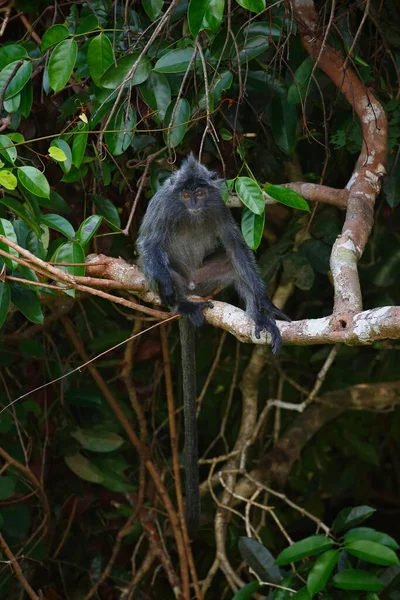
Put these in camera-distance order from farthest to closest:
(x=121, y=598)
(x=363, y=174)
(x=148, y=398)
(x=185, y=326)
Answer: (x=148, y=398), (x=121, y=598), (x=185, y=326), (x=363, y=174)

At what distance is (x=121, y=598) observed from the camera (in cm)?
471

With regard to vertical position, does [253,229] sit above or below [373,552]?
above

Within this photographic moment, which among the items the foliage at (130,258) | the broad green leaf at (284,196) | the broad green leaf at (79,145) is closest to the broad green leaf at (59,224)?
the foliage at (130,258)

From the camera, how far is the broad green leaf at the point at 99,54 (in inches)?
127

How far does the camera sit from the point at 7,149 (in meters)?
2.98

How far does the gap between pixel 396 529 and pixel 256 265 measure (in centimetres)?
262

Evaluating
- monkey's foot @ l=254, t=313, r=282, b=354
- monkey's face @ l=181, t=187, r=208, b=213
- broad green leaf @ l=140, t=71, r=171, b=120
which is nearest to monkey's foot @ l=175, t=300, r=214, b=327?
monkey's foot @ l=254, t=313, r=282, b=354

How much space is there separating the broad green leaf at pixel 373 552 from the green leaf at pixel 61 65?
7.15ft

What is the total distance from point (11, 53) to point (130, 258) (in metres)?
1.66

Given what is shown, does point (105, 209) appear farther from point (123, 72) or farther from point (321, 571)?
point (321, 571)

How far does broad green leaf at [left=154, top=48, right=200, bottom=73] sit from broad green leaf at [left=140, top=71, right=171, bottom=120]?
149mm

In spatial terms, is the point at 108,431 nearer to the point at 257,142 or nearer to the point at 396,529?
the point at 257,142

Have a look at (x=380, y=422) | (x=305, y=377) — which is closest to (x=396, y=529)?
(x=380, y=422)

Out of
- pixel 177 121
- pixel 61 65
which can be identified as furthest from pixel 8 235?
pixel 177 121
